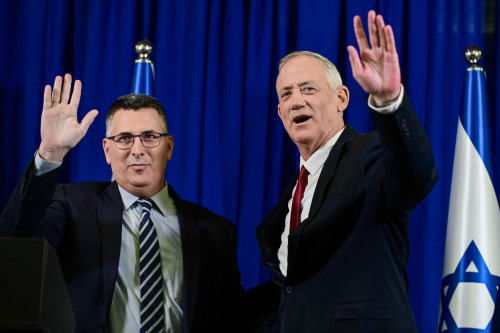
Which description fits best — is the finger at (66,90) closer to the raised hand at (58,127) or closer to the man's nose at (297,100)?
the raised hand at (58,127)

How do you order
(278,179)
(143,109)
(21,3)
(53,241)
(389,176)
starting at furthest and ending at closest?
(21,3) → (278,179) → (143,109) → (53,241) → (389,176)

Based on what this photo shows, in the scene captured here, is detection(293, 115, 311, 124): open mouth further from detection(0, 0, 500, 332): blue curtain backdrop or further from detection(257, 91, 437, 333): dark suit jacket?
detection(0, 0, 500, 332): blue curtain backdrop

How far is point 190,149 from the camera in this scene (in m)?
3.49

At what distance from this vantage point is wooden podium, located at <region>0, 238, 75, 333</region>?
126 cm

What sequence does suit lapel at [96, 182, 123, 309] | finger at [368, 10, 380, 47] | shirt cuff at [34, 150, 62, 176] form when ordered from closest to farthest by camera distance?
1. finger at [368, 10, 380, 47]
2. shirt cuff at [34, 150, 62, 176]
3. suit lapel at [96, 182, 123, 309]

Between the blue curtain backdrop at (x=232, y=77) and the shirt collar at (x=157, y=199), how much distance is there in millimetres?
689

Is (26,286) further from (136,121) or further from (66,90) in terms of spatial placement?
(136,121)

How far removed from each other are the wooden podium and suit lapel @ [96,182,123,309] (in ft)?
3.50

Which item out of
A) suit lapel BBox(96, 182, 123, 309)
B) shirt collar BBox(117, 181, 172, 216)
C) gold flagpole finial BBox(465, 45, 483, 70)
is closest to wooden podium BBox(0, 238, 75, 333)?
suit lapel BBox(96, 182, 123, 309)

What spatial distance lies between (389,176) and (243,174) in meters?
1.66

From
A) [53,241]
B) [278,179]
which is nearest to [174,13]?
[278,179]

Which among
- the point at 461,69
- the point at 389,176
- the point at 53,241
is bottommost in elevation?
the point at 53,241

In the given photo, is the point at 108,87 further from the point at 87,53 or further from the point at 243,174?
the point at 243,174

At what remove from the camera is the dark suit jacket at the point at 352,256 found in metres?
2.02
